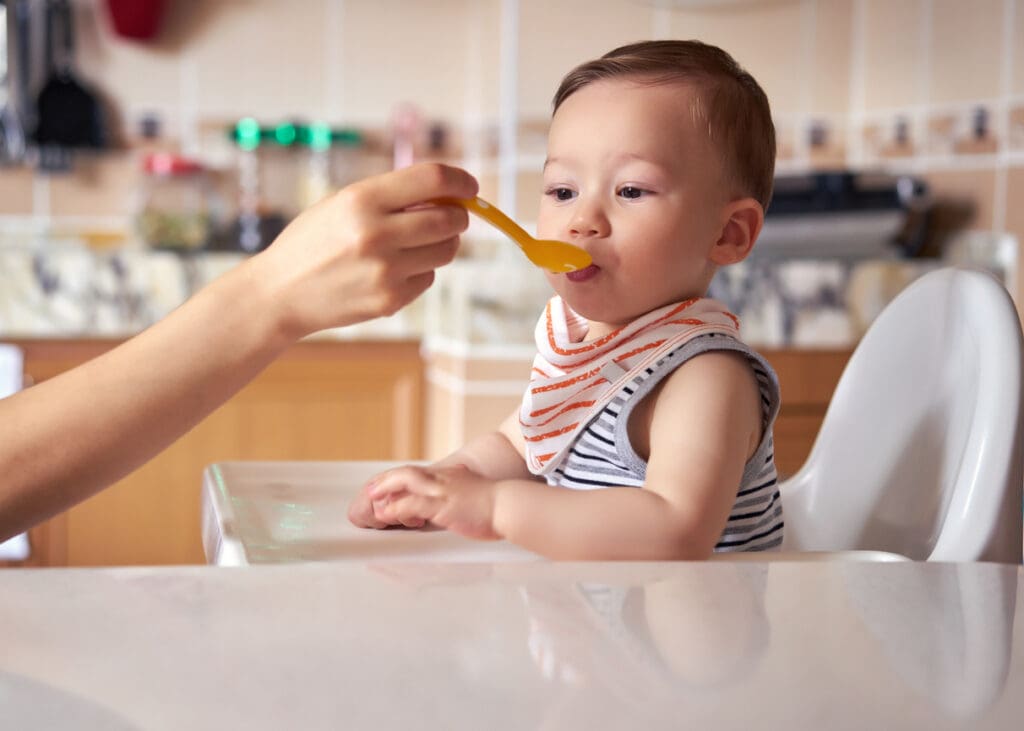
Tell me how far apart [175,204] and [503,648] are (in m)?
2.47

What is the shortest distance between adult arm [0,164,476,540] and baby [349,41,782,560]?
0.39 ft

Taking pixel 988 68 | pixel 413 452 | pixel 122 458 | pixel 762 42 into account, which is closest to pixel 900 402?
pixel 122 458

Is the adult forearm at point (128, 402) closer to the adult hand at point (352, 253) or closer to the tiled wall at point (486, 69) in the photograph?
the adult hand at point (352, 253)

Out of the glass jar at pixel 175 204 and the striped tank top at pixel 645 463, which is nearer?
the striped tank top at pixel 645 463

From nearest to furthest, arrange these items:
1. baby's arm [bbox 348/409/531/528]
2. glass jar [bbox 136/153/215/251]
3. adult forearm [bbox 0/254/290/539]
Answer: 1. adult forearm [bbox 0/254/290/539]
2. baby's arm [bbox 348/409/531/528]
3. glass jar [bbox 136/153/215/251]

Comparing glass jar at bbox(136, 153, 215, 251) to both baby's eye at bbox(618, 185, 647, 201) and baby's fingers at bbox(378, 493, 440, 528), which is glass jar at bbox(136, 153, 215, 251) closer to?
baby's eye at bbox(618, 185, 647, 201)

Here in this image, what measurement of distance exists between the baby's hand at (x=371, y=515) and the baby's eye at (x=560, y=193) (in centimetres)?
26

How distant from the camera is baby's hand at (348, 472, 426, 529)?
2.03 ft

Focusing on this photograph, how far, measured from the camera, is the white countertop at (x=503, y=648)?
0.84ft

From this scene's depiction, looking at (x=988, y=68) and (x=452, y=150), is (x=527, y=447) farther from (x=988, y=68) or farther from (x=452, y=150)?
(x=452, y=150)

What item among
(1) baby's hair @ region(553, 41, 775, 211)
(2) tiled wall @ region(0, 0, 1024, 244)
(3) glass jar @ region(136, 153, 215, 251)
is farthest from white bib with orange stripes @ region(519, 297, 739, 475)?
(3) glass jar @ region(136, 153, 215, 251)

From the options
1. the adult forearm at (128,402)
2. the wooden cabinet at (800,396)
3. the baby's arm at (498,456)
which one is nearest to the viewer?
the adult forearm at (128,402)

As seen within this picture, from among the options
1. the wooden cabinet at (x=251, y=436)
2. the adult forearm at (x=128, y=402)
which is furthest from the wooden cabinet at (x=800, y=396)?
the adult forearm at (x=128, y=402)

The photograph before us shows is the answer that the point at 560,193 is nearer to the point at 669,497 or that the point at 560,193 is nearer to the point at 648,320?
the point at 648,320
